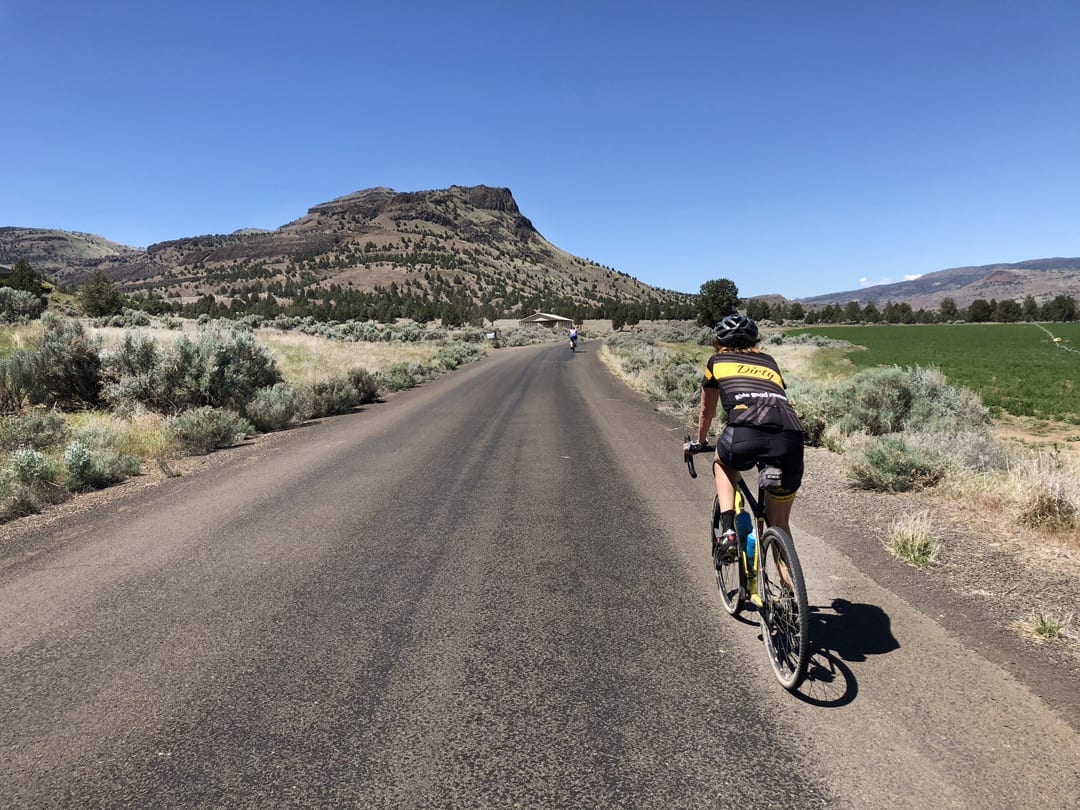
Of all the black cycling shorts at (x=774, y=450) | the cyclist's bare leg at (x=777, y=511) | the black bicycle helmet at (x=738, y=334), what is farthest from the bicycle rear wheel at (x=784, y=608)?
the black bicycle helmet at (x=738, y=334)

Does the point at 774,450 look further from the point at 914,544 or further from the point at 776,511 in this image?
the point at 914,544

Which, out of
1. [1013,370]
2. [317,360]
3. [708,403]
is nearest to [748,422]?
[708,403]

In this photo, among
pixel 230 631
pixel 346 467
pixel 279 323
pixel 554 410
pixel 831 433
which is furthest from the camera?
pixel 279 323

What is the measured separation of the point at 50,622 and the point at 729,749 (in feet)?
15.4

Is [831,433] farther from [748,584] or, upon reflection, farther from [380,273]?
[380,273]

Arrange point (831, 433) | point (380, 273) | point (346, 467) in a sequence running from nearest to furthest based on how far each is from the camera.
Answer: point (346, 467), point (831, 433), point (380, 273)

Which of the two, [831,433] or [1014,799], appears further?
[831,433]

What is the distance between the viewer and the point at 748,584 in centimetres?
397

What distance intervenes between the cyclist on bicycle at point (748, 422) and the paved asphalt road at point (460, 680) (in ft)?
3.10

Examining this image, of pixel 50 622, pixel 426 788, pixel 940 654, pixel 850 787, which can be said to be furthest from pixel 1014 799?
pixel 50 622

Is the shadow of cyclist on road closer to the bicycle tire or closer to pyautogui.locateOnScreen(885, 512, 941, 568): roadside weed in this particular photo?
the bicycle tire

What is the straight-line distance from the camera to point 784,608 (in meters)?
3.41

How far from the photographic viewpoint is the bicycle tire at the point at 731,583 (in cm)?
412

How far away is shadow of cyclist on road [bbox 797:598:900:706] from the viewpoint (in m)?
3.38
